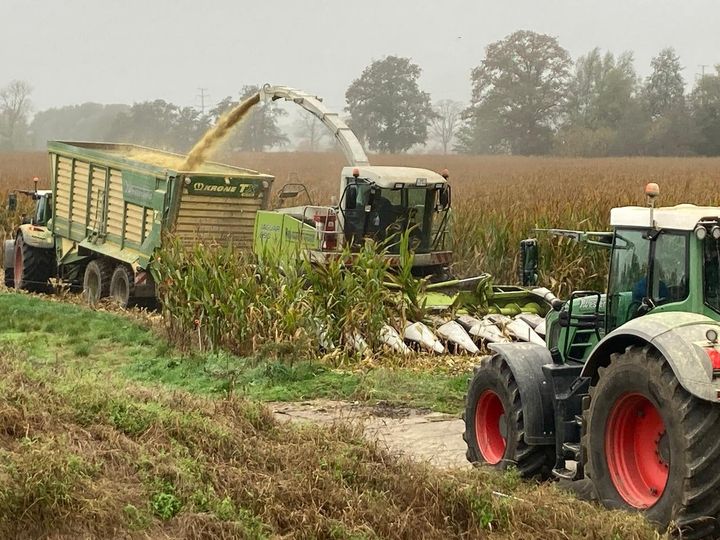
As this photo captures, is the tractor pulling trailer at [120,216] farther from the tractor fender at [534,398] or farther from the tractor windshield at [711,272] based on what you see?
the tractor windshield at [711,272]

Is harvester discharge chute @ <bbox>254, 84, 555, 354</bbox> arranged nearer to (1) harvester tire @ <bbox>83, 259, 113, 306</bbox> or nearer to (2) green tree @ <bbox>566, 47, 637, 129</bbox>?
(1) harvester tire @ <bbox>83, 259, 113, 306</bbox>

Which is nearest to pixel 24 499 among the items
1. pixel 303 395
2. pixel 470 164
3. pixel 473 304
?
pixel 303 395

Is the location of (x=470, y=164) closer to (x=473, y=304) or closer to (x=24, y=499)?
(x=473, y=304)

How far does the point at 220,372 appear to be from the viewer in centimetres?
1105

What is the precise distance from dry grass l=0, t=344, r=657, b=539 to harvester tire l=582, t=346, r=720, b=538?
225mm

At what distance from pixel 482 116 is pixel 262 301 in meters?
60.8

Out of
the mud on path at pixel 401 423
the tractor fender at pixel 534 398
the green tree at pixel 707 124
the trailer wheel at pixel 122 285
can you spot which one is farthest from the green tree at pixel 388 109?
the tractor fender at pixel 534 398

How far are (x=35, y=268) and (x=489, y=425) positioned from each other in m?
12.5

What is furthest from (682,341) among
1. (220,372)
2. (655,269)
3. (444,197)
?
(444,197)

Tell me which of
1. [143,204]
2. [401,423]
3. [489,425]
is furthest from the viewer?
[143,204]

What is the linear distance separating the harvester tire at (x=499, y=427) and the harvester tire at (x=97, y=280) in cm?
1008

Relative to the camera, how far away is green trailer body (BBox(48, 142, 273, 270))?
50.8 ft

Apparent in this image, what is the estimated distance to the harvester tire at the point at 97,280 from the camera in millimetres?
16812

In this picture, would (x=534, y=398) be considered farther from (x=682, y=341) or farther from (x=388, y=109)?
(x=388, y=109)
